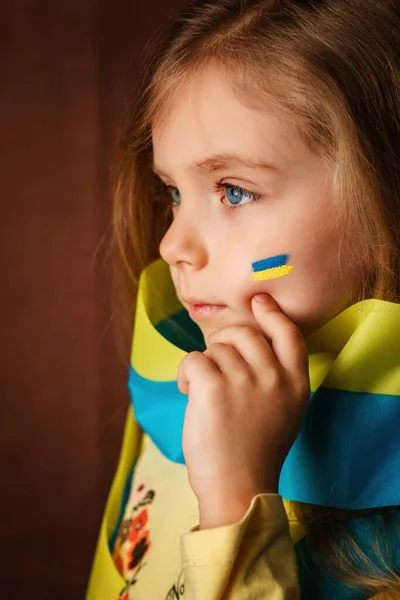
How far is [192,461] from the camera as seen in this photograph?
2.32ft

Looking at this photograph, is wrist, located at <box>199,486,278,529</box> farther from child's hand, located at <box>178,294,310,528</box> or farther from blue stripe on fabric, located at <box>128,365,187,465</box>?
blue stripe on fabric, located at <box>128,365,187,465</box>

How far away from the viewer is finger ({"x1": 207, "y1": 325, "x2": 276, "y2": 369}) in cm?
73

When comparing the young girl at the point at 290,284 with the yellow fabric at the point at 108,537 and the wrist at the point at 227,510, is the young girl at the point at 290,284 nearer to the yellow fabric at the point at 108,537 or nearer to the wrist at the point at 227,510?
the wrist at the point at 227,510

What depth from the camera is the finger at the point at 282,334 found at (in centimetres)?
74

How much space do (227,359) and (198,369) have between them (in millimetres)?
28

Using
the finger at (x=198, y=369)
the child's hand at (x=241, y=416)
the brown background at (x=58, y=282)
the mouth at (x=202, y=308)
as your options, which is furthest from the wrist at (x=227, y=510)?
the brown background at (x=58, y=282)

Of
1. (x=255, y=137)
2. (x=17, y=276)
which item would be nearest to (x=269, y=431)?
(x=255, y=137)

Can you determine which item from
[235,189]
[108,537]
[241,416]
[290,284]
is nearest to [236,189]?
[235,189]

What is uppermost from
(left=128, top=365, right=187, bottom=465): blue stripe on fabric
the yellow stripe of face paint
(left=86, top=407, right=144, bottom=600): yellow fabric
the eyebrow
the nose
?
the eyebrow

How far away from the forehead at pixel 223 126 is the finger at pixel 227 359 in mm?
178

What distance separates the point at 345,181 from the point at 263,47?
15cm

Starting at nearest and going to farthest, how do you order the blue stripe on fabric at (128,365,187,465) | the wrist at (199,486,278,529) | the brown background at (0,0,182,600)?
the wrist at (199,486,278,529) → the blue stripe on fabric at (128,365,187,465) → the brown background at (0,0,182,600)

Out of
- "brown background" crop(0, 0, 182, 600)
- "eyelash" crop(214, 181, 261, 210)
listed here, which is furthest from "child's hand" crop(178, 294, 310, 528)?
"brown background" crop(0, 0, 182, 600)

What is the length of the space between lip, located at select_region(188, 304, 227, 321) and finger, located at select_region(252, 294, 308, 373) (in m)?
0.05
